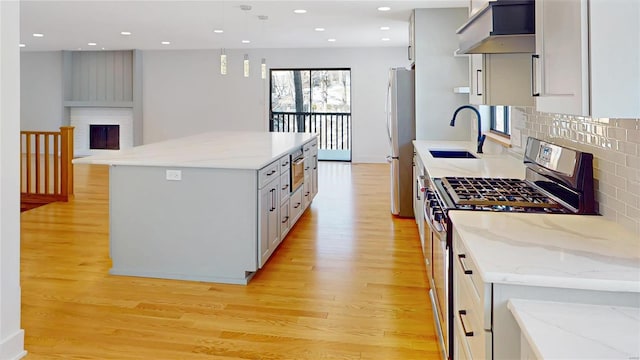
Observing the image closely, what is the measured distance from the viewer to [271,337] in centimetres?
256

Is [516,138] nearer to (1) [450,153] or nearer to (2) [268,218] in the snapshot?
(1) [450,153]

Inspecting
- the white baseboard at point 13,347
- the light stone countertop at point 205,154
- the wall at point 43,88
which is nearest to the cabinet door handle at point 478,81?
the light stone countertop at point 205,154

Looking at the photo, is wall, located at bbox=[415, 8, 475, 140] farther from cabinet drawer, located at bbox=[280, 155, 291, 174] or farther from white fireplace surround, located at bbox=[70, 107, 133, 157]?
white fireplace surround, located at bbox=[70, 107, 133, 157]

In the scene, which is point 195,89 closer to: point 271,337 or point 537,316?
point 271,337

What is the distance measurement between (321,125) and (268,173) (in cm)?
732

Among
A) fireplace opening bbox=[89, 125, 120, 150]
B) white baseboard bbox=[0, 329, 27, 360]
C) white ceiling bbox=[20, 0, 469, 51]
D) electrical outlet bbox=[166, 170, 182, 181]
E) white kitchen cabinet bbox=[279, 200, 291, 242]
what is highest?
white ceiling bbox=[20, 0, 469, 51]

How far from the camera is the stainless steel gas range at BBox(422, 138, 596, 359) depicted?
1898mm

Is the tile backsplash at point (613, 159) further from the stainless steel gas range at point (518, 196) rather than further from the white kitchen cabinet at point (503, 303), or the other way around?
the white kitchen cabinet at point (503, 303)

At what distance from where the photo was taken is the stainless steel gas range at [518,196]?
1898 mm

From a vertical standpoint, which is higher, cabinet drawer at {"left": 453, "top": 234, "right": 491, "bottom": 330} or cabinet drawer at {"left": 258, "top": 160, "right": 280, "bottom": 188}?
cabinet drawer at {"left": 258, "top": 160, "right": 280, "bottom": 188}

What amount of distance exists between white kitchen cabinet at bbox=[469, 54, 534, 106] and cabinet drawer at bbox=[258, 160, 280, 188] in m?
1.57

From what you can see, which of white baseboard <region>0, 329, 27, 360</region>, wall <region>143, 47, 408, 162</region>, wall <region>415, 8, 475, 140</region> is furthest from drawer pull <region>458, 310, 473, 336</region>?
wall <region>143, 47, 408, 162</region>

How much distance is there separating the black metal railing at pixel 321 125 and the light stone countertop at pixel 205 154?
19.1 feet

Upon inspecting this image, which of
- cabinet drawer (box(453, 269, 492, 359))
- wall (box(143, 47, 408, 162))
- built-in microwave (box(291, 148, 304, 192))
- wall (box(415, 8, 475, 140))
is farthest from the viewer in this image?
wall (box(143, 47, 408, 162))
